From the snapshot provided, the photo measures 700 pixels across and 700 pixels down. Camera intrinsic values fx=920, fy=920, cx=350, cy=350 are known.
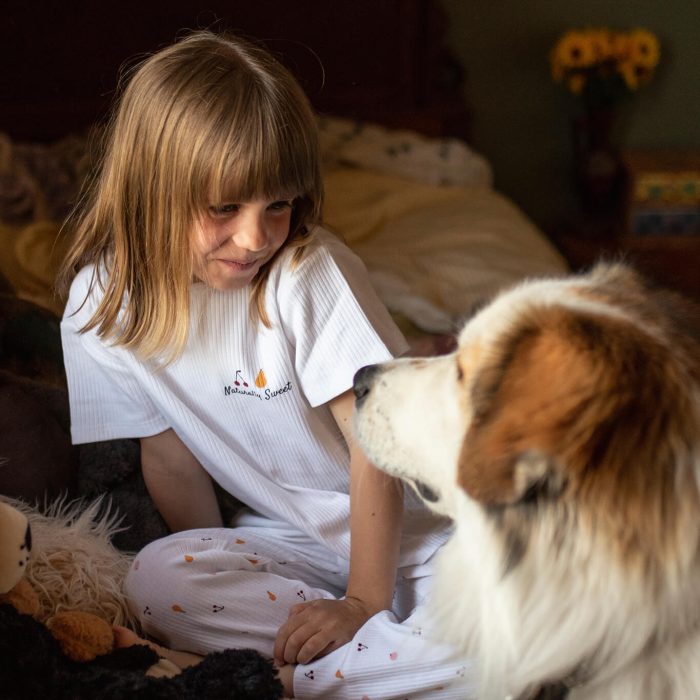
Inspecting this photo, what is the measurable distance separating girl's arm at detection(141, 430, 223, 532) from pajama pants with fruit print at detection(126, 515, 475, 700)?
0.10 meters

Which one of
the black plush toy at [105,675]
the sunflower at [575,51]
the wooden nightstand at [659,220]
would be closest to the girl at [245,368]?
the black plush toy at [105,675]

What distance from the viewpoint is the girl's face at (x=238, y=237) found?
4.08 ft

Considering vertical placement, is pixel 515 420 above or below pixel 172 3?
below

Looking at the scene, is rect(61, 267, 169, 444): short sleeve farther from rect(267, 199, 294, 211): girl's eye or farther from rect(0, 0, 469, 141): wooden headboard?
rect(0, 0, 469, 141): wooden headboard

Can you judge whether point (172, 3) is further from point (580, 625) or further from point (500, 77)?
point (580, 625)

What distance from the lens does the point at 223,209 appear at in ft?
4.14

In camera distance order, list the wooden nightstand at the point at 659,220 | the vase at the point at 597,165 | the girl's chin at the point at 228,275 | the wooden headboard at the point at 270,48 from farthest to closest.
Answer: the vase at the point at 597,165 → the wooden nightstand at the point at 659,220 → the wooden headboard at the point at 270,48 → the girl's chin at the point at 228,275

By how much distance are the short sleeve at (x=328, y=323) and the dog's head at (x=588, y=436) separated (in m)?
0.44

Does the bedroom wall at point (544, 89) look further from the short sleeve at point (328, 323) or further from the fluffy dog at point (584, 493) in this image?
the fluffy dog at point (584, 493)

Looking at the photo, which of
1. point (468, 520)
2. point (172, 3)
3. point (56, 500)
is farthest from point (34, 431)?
point (172, 3)

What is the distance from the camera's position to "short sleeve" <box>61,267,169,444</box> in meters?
1.43

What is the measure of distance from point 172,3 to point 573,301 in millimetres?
2336

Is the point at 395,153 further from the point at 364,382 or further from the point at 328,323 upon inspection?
the point at 364,382

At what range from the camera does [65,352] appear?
144 cm
